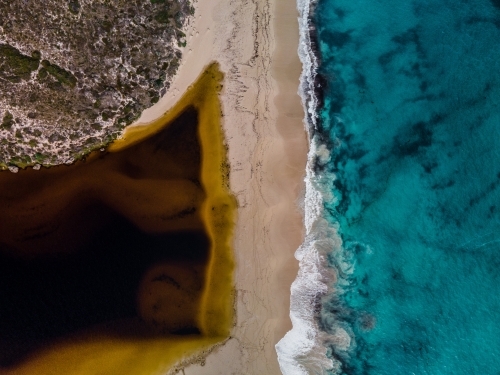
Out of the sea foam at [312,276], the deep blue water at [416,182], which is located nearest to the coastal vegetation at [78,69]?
the sea foam at [312,276]

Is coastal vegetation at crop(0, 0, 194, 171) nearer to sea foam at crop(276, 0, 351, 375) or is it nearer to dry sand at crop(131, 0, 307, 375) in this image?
dry sand at crop(131, 0, 307, 375)

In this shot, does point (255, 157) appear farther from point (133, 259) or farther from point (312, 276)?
point (133, 259)

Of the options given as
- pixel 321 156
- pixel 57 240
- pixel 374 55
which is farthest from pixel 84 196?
pixel 374 55

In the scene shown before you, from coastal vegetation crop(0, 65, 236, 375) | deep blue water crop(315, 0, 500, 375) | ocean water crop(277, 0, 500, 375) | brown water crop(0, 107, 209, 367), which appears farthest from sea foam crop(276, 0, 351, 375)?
brown water crop(0, 107, 209, 367)

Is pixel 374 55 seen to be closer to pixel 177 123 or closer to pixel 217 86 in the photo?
pixel 217 86

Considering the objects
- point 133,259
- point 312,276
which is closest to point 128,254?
point 133,259

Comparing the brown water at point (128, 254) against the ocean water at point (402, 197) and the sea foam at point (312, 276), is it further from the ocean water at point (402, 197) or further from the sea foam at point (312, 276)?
the ocean water at point (402, 197)
